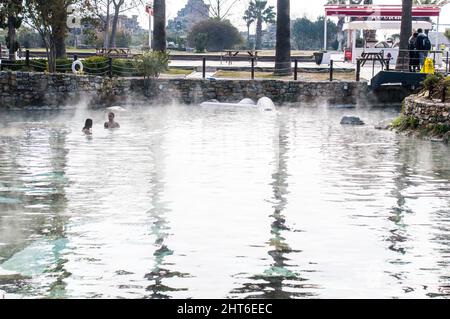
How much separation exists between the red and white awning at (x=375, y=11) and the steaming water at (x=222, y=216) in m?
25.3

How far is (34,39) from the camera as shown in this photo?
3356 inches

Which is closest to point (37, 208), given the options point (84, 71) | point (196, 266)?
point (196, 266)

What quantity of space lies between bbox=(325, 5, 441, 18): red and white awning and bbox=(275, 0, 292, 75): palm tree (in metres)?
8.42

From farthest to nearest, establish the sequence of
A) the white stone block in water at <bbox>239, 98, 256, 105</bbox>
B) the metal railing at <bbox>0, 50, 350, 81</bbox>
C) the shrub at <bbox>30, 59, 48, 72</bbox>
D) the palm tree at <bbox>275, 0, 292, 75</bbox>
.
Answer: the palm tree at <bbox>275, 0, 292, 75</bbox>
the shrub at <bbox>30, 59, 48, 72</bbox>
the metal railing at <bbox>0, 50, 350, 81</bbox>
the white stone block in water at <bbox>239, 98, 256, 105</bbox>

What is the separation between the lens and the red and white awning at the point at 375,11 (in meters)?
52.5

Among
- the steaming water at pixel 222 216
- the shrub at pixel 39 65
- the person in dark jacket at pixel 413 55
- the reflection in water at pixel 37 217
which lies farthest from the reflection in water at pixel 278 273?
the shrub at pixel 39 65

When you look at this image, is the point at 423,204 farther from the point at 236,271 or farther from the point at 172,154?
the point at 172,154

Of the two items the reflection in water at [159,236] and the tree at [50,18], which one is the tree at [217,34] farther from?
the reflection in water at [159,236]

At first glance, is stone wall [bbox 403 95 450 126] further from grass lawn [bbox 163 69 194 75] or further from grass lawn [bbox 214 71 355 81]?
grass lawn [bbox 163 69 194 75]

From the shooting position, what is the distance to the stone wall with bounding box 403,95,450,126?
27.6 metres

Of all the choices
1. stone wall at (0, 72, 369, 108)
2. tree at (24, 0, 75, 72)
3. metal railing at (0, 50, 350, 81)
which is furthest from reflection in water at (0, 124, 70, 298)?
tree at (24, 0, 75, 72)

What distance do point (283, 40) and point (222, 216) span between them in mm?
29979

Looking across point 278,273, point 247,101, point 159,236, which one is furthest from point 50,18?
point 278,273
